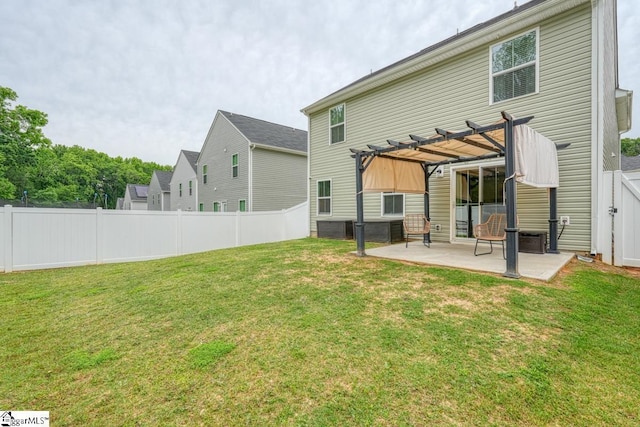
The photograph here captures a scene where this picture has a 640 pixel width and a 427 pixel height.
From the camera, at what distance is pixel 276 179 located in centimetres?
1579

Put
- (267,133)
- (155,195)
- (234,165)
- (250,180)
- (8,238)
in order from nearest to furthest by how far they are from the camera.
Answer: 1. (8,238)
2. (250,180)
3. (234,165)
4. (267,133)
5. (155,195)

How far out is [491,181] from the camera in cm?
716

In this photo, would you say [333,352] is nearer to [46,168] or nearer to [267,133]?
[267,133]

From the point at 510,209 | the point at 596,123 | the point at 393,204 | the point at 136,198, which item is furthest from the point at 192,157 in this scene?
the point at 596,123

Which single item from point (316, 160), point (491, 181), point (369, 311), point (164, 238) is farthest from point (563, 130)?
point (164, 238)

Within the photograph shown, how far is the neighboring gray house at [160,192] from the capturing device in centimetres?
2653

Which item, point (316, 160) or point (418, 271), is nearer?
point (418, 271)

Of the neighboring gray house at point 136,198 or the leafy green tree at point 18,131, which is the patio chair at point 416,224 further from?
the neighboring gray house at point 136,198

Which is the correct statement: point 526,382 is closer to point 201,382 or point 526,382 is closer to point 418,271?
point 201,382

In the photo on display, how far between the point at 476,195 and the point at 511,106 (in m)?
2.29

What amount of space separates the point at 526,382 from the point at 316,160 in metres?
10.2

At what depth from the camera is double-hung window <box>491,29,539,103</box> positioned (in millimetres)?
6410

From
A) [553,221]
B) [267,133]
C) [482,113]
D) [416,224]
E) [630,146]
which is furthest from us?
[630,146]

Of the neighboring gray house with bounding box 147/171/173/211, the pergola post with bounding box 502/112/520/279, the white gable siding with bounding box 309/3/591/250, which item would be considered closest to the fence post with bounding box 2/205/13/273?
the white gable siding with bounding box 309/3/591/250
